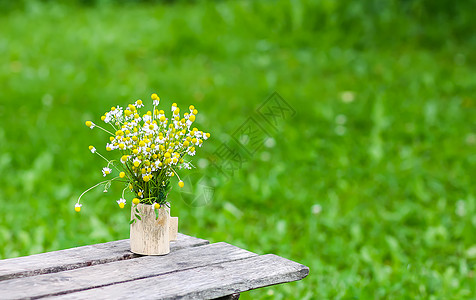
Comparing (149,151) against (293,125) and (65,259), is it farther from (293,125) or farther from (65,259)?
(293,125)

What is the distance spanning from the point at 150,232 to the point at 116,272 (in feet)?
0.72

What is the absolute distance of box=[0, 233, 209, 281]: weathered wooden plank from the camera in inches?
75.7

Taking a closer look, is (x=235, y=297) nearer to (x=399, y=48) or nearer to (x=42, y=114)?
(x=42, y=114)

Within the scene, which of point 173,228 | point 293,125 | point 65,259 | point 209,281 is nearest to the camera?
point 209,281

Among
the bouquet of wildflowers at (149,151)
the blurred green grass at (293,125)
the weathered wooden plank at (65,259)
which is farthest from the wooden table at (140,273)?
the blurred green grass at (293,125)

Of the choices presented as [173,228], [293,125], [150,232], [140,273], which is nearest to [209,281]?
[140,273]

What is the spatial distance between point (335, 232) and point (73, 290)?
2400mm

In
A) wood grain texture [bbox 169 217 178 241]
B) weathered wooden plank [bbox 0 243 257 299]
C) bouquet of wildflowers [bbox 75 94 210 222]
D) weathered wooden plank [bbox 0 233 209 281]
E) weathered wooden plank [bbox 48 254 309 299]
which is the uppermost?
bouquet of wildflowers [bbox 75 94 210 222]

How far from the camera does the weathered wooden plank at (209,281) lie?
1.76 m

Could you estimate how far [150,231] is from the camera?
2.12 m

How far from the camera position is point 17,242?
140 inches

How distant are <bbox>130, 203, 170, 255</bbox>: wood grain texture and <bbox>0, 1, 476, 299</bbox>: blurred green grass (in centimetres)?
118

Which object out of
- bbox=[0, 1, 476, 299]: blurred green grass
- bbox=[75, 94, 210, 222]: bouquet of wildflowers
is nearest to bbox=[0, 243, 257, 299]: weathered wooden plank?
bbox=[75, 94, 210, 222]: bouquet of wildflowers

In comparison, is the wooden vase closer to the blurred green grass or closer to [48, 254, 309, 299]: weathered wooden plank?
[48, 254, 309, 299]: weathered wooden plank
